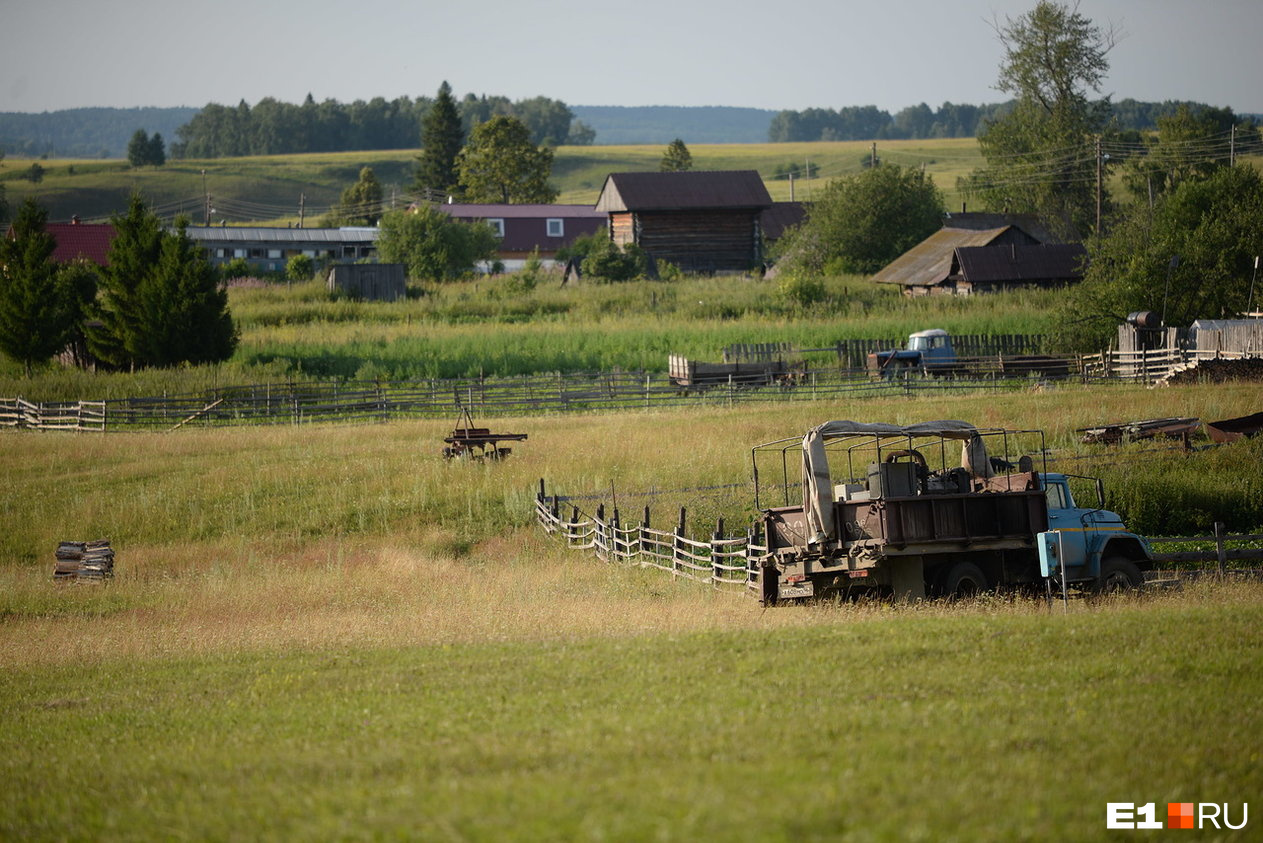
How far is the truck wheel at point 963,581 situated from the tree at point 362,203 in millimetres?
114001

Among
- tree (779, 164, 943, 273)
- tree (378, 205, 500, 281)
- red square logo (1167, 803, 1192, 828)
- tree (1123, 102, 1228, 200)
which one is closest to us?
red square logo (1167, 803, 1192, 828)

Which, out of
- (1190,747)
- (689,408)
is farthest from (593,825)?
(689,408)

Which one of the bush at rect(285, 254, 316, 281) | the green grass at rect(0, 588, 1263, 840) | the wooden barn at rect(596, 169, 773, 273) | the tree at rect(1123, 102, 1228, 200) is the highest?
the tree at rect(1123, 102, 1228, 200)

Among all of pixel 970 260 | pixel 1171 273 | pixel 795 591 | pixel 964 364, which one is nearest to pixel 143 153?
pixel 970 260

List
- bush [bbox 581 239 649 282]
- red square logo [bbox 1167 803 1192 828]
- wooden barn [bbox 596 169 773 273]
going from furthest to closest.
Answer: wooden barn [bbox 596 169 773 273] → bush [bbox 581 239 649 282] → red square logo [bbox 1167 803 1192 828]

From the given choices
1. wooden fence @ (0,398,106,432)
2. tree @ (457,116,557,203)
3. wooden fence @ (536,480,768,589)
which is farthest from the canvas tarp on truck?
tree @ (457,116,557,203)

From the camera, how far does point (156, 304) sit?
51188mm

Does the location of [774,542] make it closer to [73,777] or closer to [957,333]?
[73,777]

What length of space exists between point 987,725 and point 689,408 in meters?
35.8

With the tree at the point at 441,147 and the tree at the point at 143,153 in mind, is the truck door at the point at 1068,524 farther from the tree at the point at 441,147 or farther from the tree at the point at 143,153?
the tree at the point at 143,153

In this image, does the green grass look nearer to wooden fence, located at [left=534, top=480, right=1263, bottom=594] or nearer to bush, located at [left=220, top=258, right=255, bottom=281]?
wooden fence, located at [left=534, top=480, right=1263, bottom=594]

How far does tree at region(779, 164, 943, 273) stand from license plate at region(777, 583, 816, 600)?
2478 inches

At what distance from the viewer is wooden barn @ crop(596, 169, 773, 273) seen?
85.1 metres

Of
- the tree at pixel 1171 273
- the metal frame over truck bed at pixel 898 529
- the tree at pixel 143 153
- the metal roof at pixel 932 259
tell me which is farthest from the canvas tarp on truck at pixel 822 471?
the tree at pixel 143 153
